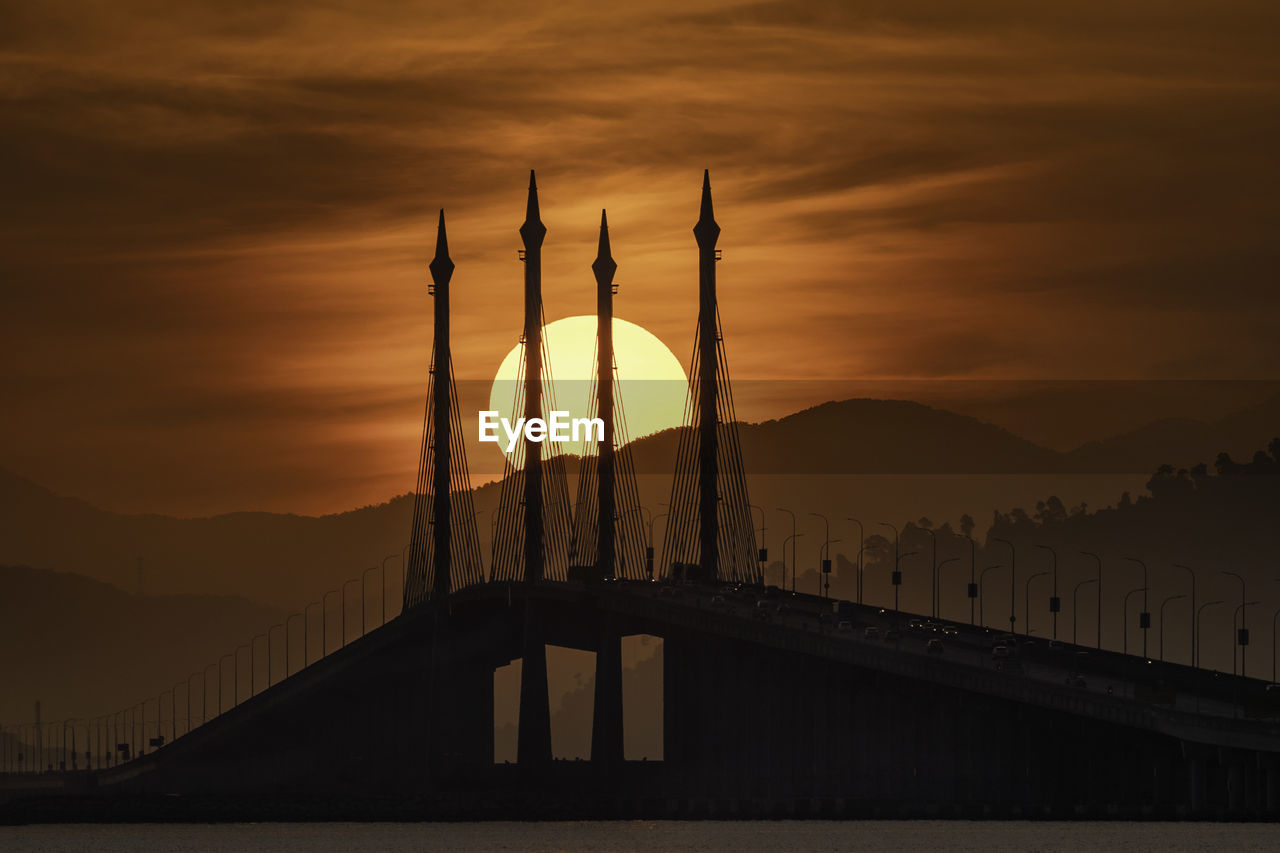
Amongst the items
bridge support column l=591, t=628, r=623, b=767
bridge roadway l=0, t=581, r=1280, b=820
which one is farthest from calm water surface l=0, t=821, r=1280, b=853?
bridge support column l=591, t=628, r=623, b=767

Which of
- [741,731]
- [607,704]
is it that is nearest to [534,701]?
[607,704]

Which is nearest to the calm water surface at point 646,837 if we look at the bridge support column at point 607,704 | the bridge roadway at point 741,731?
the bridge roadway at point 741,731

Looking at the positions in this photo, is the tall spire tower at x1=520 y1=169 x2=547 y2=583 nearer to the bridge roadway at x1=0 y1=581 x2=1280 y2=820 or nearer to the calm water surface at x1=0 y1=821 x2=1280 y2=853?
the bridge roadway at x1=0 y1=581 x2=1280 y2=820

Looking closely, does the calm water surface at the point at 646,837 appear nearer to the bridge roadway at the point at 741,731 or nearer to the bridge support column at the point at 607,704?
the bridge roadway at the point at 741,731

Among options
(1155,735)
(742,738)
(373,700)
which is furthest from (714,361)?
(1155,735)

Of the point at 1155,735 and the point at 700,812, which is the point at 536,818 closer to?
the point at 700,812
